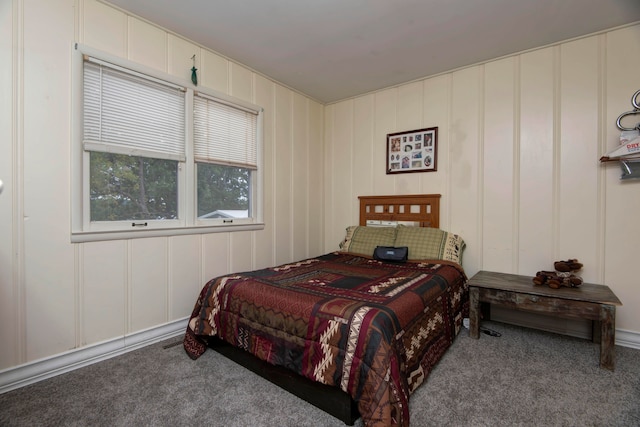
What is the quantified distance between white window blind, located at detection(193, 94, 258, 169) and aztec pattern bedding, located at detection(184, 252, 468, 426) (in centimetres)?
126

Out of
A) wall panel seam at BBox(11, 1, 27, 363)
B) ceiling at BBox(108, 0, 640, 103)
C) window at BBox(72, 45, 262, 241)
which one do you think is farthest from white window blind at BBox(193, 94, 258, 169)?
wall panel seam at BBox(11, 1, 27, 363)

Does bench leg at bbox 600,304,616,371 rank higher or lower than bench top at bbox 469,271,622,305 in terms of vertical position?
lower

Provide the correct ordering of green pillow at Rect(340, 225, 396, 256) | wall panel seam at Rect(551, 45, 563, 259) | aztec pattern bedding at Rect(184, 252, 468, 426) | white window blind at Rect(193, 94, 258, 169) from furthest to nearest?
green pillow at Rect(340, 225, 396, 256) < white window blind at Rect(193, 94, 258, 169) < wall panel seam at Rect(551, 45, 563, 259) < aztec pattern bedding at Rect(184, 252, 468, 426)

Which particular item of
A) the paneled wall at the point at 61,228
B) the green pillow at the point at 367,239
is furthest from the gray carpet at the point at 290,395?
the green pillow at the point at 367,239

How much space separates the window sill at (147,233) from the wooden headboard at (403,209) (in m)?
1.48

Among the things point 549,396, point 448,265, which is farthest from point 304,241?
point 549,396

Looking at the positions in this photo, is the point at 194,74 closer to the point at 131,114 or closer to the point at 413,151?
the point at 131,114

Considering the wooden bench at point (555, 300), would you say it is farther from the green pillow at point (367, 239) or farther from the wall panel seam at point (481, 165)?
the green pillow at point (367, 239)

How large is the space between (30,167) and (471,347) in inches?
132

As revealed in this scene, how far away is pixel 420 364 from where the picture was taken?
1.75 m

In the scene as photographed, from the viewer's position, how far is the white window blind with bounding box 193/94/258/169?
Answer: 2697 mm

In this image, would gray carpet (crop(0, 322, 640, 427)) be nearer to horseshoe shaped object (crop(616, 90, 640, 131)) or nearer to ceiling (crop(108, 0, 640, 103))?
horseshoe shaped object (crop(616, 90, 640, 131))

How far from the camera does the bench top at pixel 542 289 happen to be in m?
2.02

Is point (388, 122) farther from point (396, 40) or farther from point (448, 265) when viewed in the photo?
point (448, 265)
